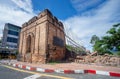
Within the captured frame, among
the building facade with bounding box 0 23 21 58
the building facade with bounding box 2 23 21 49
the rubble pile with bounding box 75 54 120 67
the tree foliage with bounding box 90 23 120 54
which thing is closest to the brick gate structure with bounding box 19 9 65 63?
the rubble pile with bounding box 75 54 120 67

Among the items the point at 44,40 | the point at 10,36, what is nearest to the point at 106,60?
the point at 44,40

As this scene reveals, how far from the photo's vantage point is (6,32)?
4072 cm

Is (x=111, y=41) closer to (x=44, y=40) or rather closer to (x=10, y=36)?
(x=44, y=40)

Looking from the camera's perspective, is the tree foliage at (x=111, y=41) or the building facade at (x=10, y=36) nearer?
the tree foliage at (x=111, y=41)

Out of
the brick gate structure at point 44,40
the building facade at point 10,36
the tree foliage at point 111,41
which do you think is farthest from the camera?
the building facade at point 10,36

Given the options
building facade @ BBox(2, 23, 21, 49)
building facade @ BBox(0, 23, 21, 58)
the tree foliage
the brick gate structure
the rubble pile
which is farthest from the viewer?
building facade @ BBox(2, 23, 21, 49)

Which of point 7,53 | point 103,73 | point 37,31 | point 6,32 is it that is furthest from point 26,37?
point 6,32

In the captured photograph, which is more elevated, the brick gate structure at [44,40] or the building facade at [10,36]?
the building facade at [10,36]

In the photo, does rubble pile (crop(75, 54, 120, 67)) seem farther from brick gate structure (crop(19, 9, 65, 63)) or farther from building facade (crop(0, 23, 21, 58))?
building facade (crop(0, 23, 21, 58))

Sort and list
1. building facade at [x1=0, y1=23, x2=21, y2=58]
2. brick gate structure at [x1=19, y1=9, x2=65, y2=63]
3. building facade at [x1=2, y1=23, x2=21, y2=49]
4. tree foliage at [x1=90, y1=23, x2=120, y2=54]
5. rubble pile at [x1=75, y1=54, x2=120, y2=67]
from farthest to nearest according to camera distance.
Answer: building facade at [x1=2, y1=23, x2=21, y2=49], building facade at [x1=0, y1=23, x2=21, y2=58], tree foliage at [x1=90, y1=23, x2=120, y2=54], brick gate structure at [x1=19, y1=9, x2=65, y2=63], rubble pile at [x1=75, y1=54, x2=120, y2=67]

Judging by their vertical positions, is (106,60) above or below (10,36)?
below

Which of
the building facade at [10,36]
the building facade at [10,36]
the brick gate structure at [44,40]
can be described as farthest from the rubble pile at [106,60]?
the building facade at [10,36]

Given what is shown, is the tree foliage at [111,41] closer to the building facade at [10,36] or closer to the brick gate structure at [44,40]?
the brick gate structure at [44,40]

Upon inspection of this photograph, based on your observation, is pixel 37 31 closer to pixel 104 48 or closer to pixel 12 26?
pixel 104 48
